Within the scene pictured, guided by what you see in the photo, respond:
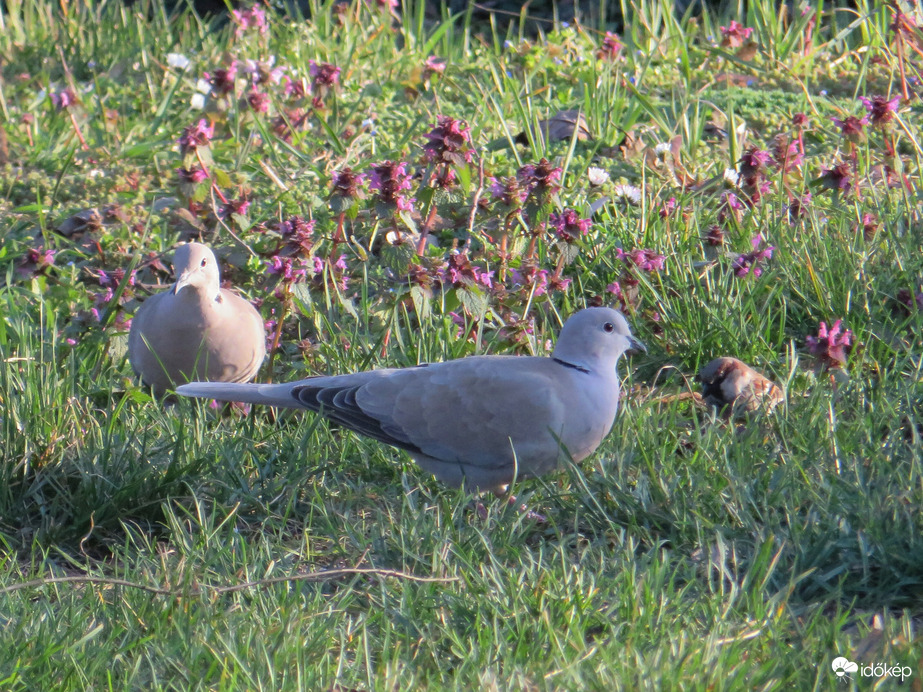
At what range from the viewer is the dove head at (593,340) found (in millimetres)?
3100

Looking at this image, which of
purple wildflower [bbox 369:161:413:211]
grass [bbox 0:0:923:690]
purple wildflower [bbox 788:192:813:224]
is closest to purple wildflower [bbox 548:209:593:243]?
grass [bbox 0:0:923:690]

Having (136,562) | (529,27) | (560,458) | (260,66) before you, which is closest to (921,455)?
(560,458)

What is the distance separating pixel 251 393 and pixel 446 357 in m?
0.75

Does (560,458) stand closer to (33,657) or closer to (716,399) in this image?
(716,399)

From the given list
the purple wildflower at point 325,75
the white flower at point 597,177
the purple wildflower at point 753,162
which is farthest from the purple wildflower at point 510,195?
the purple wildflower at point 325,75

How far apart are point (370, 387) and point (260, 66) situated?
2694 millimetres

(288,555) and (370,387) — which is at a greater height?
(370,387)

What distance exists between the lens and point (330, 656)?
2273mm

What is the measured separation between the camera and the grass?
2252 millimetres

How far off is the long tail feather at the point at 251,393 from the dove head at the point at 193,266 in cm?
45

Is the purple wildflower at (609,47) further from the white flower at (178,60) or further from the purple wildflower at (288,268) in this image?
the purple wildflower at (288,268)

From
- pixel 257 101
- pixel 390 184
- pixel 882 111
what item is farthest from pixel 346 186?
pixel 882 111

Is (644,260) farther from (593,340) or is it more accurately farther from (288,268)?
(288,268)

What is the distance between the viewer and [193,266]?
355cm
